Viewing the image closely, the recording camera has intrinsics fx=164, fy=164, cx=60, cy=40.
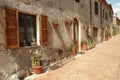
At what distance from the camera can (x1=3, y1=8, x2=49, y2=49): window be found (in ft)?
18.8

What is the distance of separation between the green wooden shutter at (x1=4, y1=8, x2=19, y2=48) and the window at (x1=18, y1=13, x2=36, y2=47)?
0.51 meters

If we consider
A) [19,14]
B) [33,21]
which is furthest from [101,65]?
[19,14]

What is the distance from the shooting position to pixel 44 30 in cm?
760

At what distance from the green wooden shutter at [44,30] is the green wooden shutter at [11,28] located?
5.09 ft

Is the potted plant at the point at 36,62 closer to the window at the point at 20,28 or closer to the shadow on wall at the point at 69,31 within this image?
the window at the point at 20,28

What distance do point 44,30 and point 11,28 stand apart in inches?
80.3

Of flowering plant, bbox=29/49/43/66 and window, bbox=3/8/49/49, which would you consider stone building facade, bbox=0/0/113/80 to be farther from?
flowering plant, bbox=29/49/43/66

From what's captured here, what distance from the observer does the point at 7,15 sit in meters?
5.71

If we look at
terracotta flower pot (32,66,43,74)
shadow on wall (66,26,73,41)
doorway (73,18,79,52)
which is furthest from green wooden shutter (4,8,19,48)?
doorway (73,18,79,52)

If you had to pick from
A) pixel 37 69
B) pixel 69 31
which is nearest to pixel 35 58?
pixel 37 69

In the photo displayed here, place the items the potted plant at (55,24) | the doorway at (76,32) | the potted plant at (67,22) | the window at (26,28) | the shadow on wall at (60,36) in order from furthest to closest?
the doorway at (76,32), the potted plant at (67,22), the shadow on wall at (60,36), the potted plant at (55,24), the window at (26,28)

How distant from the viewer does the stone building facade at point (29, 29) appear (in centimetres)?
567

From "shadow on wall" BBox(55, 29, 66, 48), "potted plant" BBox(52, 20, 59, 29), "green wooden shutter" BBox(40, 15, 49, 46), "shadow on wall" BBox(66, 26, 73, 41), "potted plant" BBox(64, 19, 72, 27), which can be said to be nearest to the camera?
"green wooden shutter" BBox(40, 15, 49, 46)

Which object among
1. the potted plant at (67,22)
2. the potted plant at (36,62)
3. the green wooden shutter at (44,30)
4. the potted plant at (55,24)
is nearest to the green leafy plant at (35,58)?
the potted plant at (36,62)
